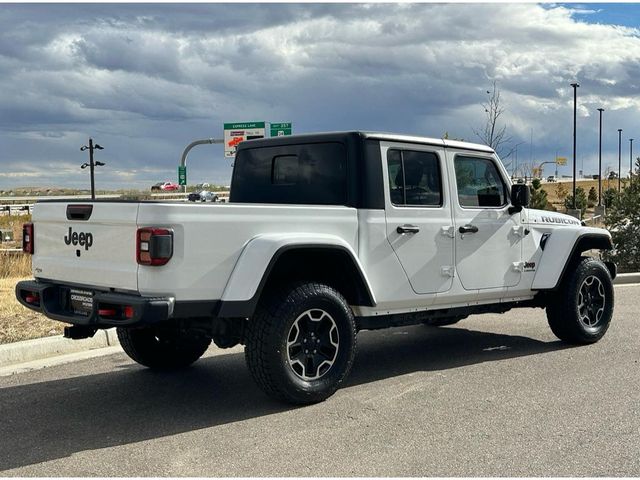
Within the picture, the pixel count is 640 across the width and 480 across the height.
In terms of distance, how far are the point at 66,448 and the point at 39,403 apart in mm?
1160

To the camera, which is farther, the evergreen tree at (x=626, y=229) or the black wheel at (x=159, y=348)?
the evergreen tree at (x=626, y=229)

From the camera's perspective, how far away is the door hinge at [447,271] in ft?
20.2

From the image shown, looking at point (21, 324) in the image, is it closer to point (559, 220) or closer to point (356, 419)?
point (356, 419)

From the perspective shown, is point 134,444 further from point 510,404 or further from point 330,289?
point 510,404

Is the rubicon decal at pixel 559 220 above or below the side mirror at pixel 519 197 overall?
below

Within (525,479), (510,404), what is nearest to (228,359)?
(510,404)

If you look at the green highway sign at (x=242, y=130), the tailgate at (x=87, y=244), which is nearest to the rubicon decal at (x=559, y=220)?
the tailgate at (x=87, y=244)

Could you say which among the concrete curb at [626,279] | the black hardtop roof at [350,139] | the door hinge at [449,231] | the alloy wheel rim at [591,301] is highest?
the black hardtop roof at [350,139]

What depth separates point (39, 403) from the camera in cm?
550

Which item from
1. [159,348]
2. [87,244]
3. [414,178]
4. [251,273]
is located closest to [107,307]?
[87,244]

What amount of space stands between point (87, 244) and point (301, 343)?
1.68m

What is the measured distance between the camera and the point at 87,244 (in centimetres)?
502

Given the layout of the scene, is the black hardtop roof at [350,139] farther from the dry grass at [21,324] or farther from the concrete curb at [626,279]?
the concrete curb at [626,279]

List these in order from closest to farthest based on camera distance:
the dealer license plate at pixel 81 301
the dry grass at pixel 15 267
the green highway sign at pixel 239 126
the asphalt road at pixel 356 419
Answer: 1. the asphalt road at pixel 356 419
2. the dealer license plate at pixel 81 301
3. the dry grass at pixel 15 267
4. the green highway sign at pixel 239 126
